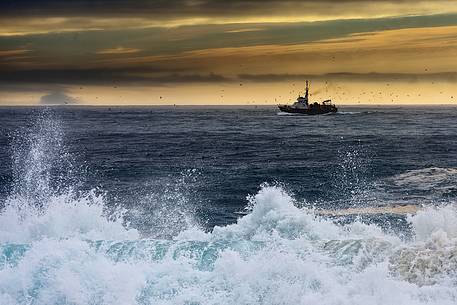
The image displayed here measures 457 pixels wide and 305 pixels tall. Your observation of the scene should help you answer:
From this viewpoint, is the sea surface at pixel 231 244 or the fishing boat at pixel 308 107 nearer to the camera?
the sea surface at pixel 231 244

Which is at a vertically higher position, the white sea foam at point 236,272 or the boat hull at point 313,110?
the white sea foam at point 236,272

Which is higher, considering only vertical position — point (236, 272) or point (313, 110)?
point (236, 272)

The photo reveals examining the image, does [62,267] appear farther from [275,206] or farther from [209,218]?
[209,218]

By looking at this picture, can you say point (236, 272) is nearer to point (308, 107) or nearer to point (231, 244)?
point (231, 244)

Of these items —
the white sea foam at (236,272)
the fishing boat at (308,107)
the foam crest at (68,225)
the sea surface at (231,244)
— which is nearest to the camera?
the white sea foam at (236,272)

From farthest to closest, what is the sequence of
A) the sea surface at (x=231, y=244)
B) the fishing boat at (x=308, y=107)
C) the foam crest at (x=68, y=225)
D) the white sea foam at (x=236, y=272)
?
the fishing boat at (x=308, y=107) < the foam crest at (x=68, y=225) < the sea surface at (x=231, y=244) < the white sea foam at (x=236, y=272)

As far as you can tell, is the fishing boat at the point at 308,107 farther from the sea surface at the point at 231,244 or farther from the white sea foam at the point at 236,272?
the white sea foam at the point at 236,272

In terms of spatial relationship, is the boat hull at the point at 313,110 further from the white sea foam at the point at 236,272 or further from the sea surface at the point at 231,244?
the white sea foam at the point at 236,272

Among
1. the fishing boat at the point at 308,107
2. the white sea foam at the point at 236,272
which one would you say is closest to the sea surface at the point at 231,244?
the white sea foam at the point at 236,272

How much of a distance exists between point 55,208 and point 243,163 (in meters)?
33.0

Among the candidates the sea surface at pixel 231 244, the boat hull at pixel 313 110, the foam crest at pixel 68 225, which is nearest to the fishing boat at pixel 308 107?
the boat hull at pixel 313 110

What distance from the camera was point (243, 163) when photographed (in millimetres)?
57656

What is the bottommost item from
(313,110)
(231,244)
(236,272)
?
(313,110)

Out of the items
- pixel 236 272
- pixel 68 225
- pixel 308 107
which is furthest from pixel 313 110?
pixel 236 272
